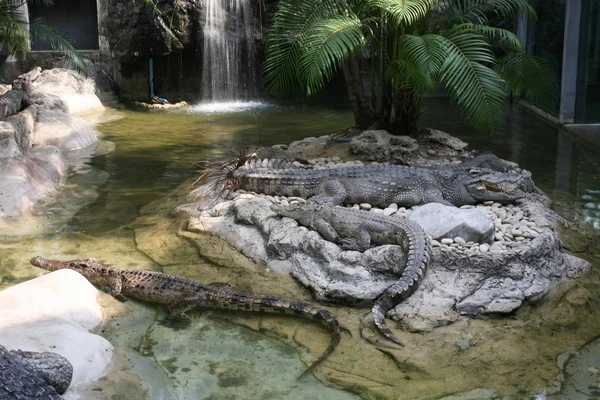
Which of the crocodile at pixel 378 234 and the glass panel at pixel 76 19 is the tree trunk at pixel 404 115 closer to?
the crocodile at pixel 378 234

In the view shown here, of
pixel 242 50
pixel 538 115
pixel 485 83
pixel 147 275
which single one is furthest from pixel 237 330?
pixel 242 50

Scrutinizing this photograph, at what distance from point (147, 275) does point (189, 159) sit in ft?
14.3

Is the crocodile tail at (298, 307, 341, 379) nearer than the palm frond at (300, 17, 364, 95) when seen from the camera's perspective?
Yes

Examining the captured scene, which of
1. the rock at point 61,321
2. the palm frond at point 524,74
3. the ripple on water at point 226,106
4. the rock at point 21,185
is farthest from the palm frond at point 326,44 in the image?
the ripple on water at point 226,106

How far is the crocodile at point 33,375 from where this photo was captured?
2.80 m

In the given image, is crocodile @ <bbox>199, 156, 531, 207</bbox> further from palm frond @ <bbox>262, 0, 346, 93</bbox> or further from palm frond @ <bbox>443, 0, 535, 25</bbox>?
palm frond @ <bbox>443, 0, 535, 25</bbox>

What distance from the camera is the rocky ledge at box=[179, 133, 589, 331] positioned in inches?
Answer: 174

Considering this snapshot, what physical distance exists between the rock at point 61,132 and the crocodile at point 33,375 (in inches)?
259

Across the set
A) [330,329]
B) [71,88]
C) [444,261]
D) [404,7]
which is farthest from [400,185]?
[71,88]

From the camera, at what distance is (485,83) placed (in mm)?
6422

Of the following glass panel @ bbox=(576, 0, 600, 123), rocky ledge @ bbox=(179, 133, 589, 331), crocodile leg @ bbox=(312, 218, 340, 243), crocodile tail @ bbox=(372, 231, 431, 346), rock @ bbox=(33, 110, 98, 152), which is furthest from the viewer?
glass panel @ bbox=(576, 0, 600, 123)

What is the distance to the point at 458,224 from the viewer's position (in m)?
4.91

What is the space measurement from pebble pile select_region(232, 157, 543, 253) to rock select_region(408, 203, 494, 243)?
0.05 meters

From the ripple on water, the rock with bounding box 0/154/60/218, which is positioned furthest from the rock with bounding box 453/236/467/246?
the ripple on water
